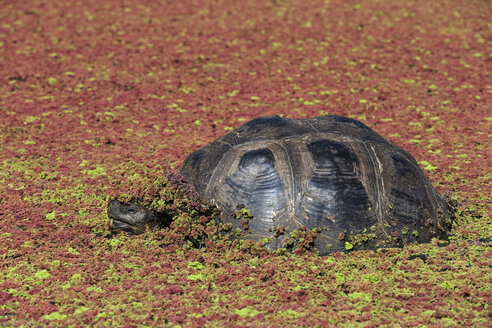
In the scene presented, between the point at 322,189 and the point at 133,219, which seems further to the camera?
the point at 133,219

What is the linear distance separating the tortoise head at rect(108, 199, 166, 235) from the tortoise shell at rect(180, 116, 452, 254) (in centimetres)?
51

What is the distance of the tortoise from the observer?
431cm

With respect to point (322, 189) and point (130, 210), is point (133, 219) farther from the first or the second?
point (322, 189)

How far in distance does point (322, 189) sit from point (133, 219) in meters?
1.75

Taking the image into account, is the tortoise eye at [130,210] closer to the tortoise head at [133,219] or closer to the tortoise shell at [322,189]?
the tortoise head at [133,219]

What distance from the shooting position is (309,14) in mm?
12953

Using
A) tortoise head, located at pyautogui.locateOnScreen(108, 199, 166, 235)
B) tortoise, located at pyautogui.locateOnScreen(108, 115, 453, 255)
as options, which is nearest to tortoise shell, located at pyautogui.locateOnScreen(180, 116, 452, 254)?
tortoise, located at pyautogui.locateOnScreen(108, 115, 453, 255)

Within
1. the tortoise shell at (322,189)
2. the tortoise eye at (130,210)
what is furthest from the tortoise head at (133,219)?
the tortoise shell at (322,189)

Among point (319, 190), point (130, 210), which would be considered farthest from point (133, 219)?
point (319, 190)

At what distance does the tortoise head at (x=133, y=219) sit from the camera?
4789 millimetres

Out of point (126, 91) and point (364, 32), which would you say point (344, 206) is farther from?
point (364, 32)

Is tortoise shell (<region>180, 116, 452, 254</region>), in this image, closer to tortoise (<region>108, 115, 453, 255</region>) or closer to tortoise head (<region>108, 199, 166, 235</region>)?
tortoise (<region>108, 115, 453, 255</region>)

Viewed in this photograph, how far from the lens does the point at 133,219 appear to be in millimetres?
4789

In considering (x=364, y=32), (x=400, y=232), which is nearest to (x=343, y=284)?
(x=400, y=232)
